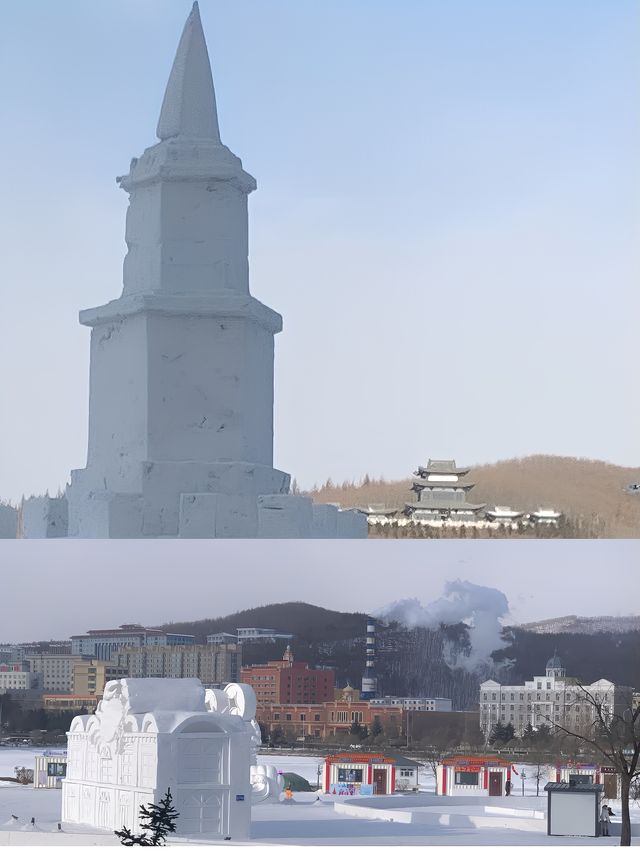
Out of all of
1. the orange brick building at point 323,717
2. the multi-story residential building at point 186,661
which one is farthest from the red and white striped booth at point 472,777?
the multi-story residential building at point 186,661

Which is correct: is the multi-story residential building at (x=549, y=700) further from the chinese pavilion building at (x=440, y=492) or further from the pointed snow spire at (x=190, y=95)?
the pointed snow spire at (x=190, y=95)

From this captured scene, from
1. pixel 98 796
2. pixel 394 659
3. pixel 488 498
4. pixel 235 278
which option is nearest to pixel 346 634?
pixel 394 659

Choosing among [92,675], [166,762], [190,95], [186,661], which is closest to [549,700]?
[186,661]

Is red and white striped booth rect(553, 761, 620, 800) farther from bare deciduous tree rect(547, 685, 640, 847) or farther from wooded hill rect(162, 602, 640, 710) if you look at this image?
wooded hill rect(162, 602, 640, 710)

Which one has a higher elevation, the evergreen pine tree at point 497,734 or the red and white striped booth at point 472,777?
the evergreen pine tree at point 497,734

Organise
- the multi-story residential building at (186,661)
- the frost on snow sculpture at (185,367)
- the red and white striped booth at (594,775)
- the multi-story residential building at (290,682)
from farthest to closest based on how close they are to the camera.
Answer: the multi-story residential building at (290,682), the multi-story residential building at (186,661), the frost on snow sculpture at (185,367), the red and white striped booth at (594,775)

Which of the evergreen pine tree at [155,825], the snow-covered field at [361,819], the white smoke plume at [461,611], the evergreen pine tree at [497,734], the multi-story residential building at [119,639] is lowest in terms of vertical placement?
the snow-covered field at [361,819]

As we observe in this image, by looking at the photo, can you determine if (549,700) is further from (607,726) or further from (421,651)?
(421,651)

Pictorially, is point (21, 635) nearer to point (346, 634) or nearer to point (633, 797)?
point (346, 634)
